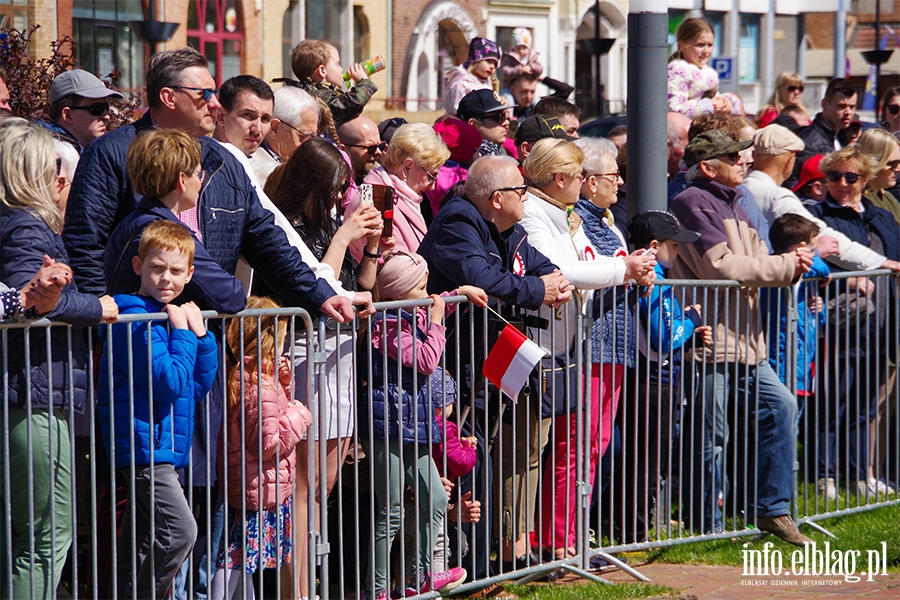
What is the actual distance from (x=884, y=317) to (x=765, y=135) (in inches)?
52.2

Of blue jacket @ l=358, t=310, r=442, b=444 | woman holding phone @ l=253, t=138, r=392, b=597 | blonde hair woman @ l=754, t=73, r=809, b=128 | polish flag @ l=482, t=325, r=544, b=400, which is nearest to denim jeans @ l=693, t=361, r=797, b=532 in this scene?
polish flag @ l=482, t=325, r=544, b=400

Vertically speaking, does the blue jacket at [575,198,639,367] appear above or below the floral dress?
below

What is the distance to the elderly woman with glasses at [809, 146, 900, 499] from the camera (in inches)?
314

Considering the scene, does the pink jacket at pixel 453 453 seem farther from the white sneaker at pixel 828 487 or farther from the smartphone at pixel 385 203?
the white sneaker at pixel 828 487

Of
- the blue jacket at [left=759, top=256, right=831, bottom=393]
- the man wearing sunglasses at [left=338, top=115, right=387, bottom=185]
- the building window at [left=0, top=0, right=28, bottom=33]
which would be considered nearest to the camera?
the man wearing sunglasses at [left=338, top=115, right=387, bottom=185]

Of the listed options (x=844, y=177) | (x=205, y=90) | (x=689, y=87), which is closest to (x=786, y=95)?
(x=689, y=87)

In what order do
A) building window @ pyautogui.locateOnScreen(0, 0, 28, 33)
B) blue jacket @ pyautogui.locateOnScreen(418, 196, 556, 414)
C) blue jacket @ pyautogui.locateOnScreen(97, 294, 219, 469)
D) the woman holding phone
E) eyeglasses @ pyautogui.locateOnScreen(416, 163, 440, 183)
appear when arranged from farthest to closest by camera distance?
building window @ pyautogui.locateOnScreen(0, 0, 28, 33), eyeglasses @ pyautogui.locateOnScreen(416, 163, 440, 183), blue jacket @ pyautogui.locateOnScreen(418, 196, 556, 414), the woman holding phone, blue jacket @ pyautogui.locateOnScreen(97, 294, 219, 469)

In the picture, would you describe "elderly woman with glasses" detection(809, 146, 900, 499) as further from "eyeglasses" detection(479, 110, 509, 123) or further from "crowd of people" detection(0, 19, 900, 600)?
"eyeglasses" detection(479, 110, 509, 123)

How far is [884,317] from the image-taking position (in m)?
8.20

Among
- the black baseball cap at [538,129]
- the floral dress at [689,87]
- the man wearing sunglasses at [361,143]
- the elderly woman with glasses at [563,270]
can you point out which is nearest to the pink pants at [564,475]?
the elderly woman with glasses at [563,270]

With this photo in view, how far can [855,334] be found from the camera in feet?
26.6

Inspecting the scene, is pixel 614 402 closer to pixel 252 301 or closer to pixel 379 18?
pixel 252 301

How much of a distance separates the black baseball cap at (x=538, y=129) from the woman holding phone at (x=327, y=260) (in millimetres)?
2314

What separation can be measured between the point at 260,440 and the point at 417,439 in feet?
2.78
